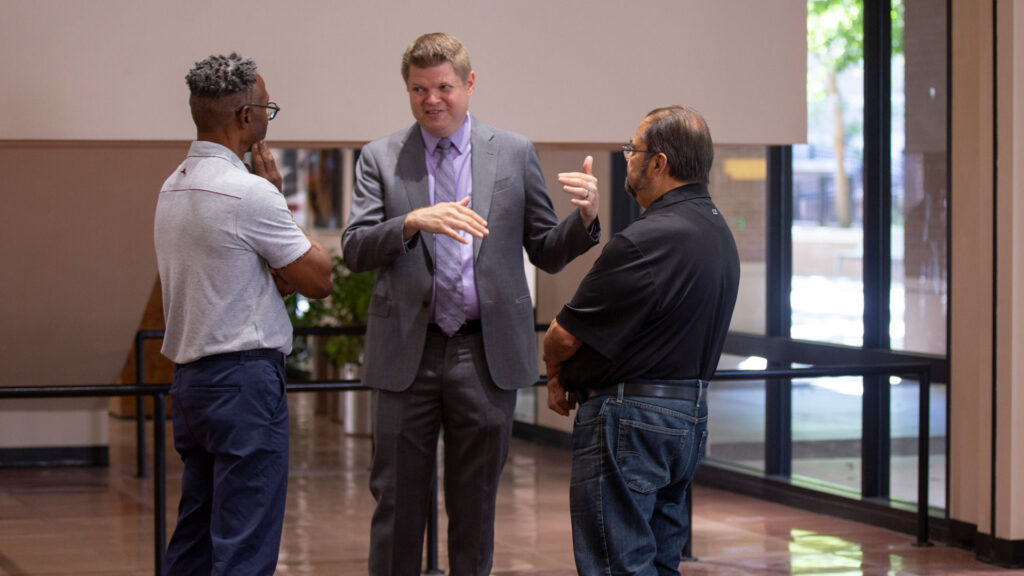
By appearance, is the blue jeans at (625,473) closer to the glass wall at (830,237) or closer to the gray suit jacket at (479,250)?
the gray suit jacket at (479,250)

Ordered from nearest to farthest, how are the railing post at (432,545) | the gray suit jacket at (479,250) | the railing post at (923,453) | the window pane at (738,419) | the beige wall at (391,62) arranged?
the gray suit jacket at (479,250) < the beige wall at (391,62) < the railing post at (432,545) < the railing post at (923,453) < the window pane at (738,419)

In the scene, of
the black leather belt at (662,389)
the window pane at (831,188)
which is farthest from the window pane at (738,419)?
the black leather belt at (662,389)

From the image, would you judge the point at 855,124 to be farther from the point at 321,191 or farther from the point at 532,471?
the point at 321,191

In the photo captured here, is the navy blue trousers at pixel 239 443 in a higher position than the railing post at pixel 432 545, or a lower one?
higher

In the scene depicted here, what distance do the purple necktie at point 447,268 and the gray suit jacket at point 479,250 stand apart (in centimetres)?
3

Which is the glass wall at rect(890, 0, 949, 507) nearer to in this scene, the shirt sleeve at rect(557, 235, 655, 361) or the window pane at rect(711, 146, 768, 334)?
the window pane at rect(711, 146, 768, 334)

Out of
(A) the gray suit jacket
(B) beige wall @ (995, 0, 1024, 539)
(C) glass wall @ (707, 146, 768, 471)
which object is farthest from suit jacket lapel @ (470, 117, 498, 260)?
(C) glass wall @ (707, 146, 768, 471)

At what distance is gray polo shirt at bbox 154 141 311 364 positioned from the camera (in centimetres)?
259

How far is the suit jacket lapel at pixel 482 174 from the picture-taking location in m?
3.01

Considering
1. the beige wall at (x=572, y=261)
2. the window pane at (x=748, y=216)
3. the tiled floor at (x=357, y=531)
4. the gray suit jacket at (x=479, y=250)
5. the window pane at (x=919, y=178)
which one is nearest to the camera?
the gray suit jacket at (x=479, y=250)

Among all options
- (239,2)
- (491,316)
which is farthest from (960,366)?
(239,2)

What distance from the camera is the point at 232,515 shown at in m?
2.62

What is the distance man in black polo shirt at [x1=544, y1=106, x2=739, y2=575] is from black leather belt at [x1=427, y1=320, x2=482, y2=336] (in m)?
0.36

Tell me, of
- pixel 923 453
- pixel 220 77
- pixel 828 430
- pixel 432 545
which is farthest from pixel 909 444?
pixel 220 77
